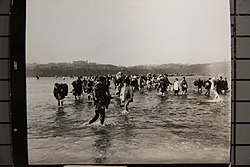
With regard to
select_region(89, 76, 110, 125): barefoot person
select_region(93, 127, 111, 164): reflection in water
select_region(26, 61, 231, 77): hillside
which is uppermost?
select_region(26, 61, 231, 77): hillside

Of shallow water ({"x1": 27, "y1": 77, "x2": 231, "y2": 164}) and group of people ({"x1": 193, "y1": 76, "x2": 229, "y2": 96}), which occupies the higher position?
group of people ({"x1": 193, "y1": 76, "x2": 229, "y2": 96})

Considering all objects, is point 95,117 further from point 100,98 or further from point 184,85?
point 184,85

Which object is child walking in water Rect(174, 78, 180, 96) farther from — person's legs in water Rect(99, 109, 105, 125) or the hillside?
person's legs in water Rect(99, 109, 105, 125)

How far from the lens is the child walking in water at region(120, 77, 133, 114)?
4.36ft

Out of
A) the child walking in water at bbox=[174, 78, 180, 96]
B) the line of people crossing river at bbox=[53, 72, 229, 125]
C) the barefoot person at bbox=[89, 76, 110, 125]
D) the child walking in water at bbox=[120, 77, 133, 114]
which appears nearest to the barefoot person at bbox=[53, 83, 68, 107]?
the line of people crossing river at bbox=[53, 72, 229, 125]

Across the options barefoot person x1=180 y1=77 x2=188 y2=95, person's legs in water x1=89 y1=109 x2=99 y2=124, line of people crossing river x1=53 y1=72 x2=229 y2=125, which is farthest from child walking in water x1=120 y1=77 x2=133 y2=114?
barefoot person x1=180 y1=77 x2=188 y2=95

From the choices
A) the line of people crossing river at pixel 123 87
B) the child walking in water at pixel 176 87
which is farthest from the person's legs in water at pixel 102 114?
the child walking in water at pixel 176 87

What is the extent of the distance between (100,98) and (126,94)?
0.12 m

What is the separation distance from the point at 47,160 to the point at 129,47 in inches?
25.7

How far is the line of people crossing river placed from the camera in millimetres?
1322

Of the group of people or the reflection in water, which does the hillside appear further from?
the reflection in water

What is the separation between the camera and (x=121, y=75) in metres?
1.32

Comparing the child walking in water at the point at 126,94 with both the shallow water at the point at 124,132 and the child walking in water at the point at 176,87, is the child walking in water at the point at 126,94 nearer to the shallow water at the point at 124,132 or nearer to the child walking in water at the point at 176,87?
the shallow water at the point at 124,132

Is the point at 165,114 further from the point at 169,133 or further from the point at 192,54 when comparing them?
the point at 192,54
